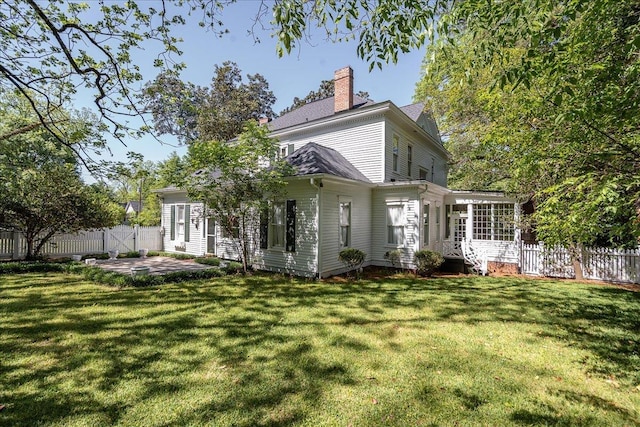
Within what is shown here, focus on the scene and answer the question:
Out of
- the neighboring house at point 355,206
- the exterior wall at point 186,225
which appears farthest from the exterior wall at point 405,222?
the exterior wall at point 186,225

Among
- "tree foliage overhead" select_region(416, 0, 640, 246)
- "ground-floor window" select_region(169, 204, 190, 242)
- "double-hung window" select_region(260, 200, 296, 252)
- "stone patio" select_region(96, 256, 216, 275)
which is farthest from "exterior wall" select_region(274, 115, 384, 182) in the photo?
"ground-floor window" select_region(169, 204, 190, 242)

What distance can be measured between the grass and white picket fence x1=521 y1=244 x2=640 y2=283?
3189 mm

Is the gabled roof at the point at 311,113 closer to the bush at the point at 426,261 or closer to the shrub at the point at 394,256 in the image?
the shrub at the point at 394,256

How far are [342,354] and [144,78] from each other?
7.73 metres

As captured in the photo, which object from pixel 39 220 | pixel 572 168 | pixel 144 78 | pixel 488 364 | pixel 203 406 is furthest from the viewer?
pixel 39 220

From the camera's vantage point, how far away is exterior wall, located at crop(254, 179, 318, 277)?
32.3 ft

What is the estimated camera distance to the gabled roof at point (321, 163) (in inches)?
395

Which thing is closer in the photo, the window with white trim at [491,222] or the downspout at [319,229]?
the downspout at [319,229]

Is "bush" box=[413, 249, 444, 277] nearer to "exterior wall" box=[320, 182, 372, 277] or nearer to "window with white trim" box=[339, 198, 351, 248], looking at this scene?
"exterior wall" box=[320, 182, 372, 277]

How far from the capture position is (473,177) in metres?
16.8

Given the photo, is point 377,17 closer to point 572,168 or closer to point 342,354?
point 572,168

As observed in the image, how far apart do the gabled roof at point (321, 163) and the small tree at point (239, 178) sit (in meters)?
0.89

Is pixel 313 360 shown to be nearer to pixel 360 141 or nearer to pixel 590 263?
pixel 360 141

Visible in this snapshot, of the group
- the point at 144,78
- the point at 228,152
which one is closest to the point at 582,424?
the point at 228,152
